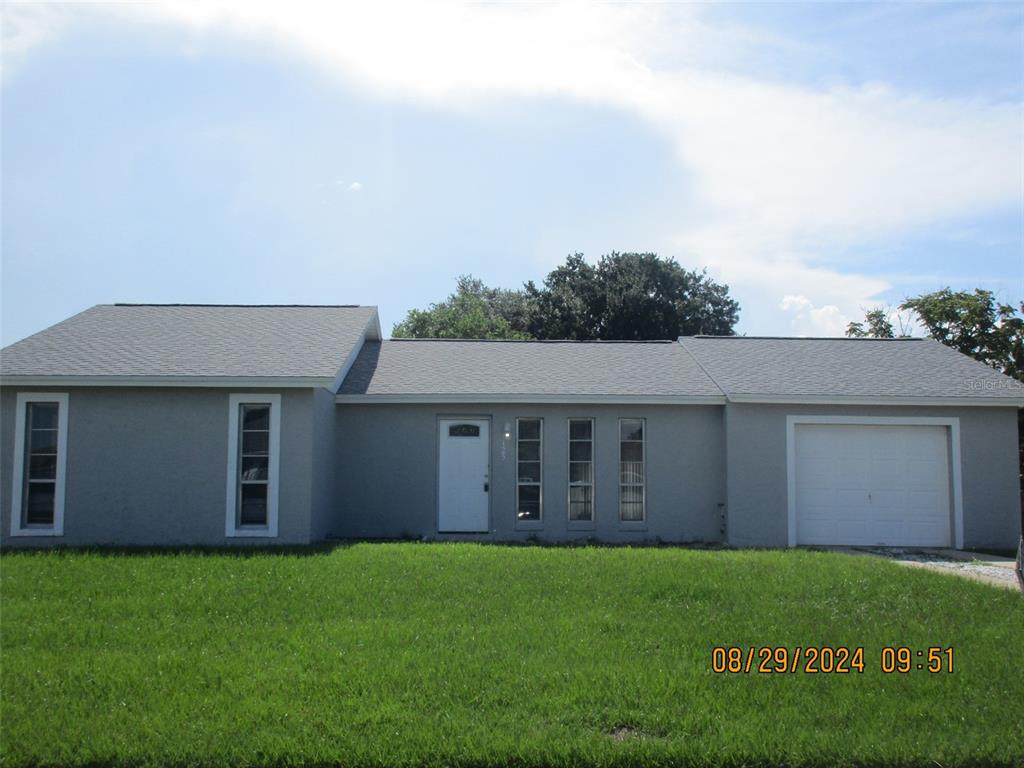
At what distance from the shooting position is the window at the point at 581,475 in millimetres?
15078

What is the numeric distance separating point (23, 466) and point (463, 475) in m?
6.96

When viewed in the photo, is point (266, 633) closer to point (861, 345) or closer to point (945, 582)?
point (945, 582)

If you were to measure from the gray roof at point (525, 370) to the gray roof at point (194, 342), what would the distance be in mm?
898

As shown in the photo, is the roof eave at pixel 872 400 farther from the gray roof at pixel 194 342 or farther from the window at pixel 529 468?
the gray roof at pixel 194 342

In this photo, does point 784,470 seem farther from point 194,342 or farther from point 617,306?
point 617,306

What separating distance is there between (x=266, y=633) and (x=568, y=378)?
8.88m

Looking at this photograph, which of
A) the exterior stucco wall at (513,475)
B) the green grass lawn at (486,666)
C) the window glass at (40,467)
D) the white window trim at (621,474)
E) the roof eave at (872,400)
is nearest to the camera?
the green grass lawn at (486,666)

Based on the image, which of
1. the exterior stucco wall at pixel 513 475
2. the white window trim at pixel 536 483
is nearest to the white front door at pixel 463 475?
the exterior stucco wall at pixel 513 475

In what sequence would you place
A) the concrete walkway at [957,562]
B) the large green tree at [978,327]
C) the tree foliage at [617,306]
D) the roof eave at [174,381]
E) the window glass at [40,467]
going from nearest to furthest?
the concrete walkway at [957,562] → the roof eave at [174,381] → the window glass at [40,467] → the large green tree at [978,327] → the tree foliage at [617,306]

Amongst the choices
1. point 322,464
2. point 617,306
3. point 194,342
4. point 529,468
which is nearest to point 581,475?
point 529,468

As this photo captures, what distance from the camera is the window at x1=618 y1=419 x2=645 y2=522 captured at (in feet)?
49.5

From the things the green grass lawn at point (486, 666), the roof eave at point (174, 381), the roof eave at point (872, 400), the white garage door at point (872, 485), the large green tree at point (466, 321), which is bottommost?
the green grass lawn at point (486, 666)
